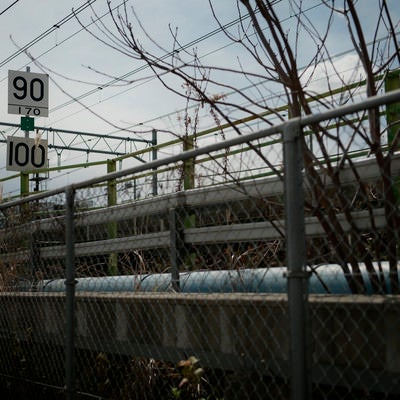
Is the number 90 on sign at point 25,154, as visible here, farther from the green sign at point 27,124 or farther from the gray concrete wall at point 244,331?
the gray concrete wall at point 244,331

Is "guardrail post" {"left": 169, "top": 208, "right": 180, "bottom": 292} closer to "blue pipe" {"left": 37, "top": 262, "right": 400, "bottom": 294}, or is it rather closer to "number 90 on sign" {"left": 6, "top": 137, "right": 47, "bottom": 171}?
"blue pipe" {"left": 37, "top": 262, "right": 400, "bottom": 294}

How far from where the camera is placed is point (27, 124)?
39.2 ft

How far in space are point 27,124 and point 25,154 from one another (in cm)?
75

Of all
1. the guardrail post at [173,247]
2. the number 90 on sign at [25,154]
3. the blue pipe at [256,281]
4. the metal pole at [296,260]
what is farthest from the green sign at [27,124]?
the metal pole at [296,260]

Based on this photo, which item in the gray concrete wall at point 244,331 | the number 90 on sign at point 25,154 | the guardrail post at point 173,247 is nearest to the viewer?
the gray concrete wall at point 244,331

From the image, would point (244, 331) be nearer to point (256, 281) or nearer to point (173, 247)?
point (256, 281)

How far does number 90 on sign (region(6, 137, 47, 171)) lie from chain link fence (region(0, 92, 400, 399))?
6.46m

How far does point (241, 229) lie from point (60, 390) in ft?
6.30

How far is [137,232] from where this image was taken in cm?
408

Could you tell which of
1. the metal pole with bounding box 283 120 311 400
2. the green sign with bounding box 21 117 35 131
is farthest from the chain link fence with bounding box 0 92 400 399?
the green sign with bounding box 21 117 35 131

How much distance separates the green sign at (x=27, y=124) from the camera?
11867 mm

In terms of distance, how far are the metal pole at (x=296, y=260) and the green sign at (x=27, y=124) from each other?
988cm

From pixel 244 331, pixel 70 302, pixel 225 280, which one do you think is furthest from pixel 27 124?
pixel 244 331

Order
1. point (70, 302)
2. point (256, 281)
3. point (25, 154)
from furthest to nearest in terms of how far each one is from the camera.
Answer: point (25, 154) → point (70, 302) → point (256, 281)
